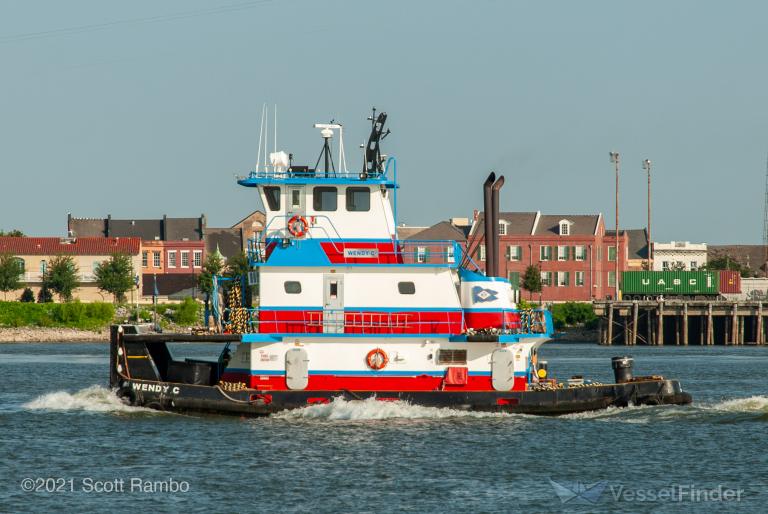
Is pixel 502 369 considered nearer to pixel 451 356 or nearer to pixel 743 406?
pixel 451 356

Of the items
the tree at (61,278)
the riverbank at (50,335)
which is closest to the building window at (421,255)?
the riverbank at (50,335)

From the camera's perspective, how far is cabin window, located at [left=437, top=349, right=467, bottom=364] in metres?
34.0

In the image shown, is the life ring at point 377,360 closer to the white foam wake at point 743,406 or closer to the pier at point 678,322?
the white foam wake at point 743,406

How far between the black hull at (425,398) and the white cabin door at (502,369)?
31 cm

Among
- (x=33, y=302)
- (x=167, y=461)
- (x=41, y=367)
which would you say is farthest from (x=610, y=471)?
(x=33, y=302)

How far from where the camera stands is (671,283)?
101625mm

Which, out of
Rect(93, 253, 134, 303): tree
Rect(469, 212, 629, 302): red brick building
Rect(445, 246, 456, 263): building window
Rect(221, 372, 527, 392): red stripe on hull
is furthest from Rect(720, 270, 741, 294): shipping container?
Rect(221, 372, 527, 392): red stripe on hull

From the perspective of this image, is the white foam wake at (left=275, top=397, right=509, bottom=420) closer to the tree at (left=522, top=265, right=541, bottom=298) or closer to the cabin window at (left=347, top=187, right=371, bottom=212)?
the cabin window at (left=347, top=187, right=371, bottom=212)

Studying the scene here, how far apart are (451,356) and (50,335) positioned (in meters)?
64.8

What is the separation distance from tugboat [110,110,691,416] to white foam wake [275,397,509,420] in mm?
173

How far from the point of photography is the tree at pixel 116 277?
10262 centimetres

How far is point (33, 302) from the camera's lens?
102562 mm

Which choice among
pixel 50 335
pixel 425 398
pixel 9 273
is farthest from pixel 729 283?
pixel 425 398

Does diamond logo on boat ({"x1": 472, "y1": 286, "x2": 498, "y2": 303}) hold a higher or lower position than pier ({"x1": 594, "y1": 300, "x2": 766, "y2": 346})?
higher
